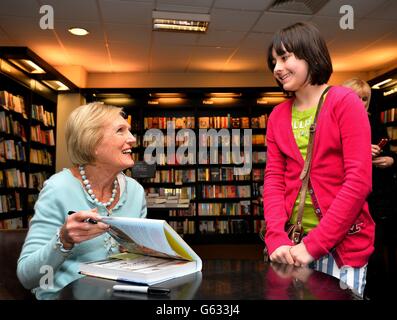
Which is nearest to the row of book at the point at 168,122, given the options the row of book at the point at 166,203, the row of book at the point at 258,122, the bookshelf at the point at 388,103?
the row of book at the point at 258,122

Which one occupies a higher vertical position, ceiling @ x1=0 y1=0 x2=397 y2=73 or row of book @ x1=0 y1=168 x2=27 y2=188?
ceiling @ x1=0 y1=0 x2=397 y2=73

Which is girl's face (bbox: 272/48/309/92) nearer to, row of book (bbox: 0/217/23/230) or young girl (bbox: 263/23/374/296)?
A: young girl (bbox: 263/23/374/296)

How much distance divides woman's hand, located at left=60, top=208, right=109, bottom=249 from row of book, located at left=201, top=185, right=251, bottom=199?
18.9 feet

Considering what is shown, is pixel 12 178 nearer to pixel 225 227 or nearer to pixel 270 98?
pixel 225 227

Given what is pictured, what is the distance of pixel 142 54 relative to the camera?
5.95 meters

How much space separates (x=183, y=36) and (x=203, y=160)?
230 centimetres

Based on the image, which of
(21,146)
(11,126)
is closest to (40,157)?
(21,146)

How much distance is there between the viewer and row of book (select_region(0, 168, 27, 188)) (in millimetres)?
4676

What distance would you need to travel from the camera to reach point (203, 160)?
21.9 feet

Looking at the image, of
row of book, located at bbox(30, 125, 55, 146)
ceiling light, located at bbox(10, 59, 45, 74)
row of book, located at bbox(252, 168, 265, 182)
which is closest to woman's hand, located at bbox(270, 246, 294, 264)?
ceiling light, located at bbox(10, 59, 45, 74)

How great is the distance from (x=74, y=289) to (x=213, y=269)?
0.38m

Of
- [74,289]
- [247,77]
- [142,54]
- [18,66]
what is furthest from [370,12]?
[74,289]

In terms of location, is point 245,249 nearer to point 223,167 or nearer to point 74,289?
point 223,167

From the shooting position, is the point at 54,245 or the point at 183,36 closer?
the point at 54,245
